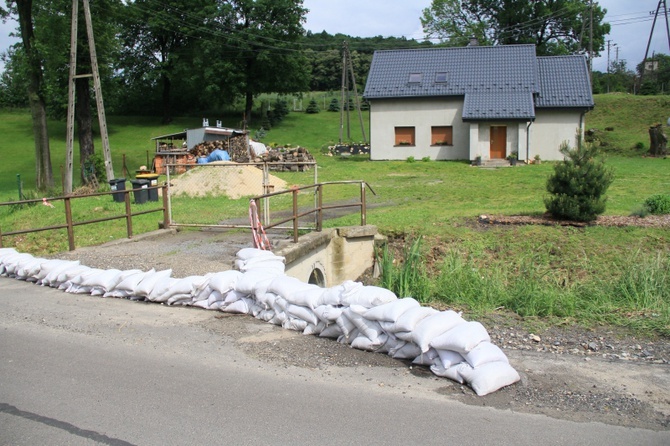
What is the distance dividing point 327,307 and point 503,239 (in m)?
9.43

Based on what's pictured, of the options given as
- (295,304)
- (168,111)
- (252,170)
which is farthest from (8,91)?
(295,304)

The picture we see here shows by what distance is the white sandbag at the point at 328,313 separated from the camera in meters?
6.39

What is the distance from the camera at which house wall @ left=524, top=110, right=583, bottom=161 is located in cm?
3362

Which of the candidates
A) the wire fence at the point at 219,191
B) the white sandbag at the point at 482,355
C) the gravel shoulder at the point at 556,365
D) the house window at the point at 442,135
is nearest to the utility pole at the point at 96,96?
the wire fence at the point at 219,191

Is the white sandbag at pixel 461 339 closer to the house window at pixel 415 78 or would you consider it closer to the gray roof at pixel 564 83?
the gray roof at pixel 564 83

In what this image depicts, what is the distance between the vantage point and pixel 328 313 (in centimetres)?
645

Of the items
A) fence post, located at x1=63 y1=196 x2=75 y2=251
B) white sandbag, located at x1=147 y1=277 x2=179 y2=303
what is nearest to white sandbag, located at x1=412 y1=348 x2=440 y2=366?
white sandbag, located at x1=147 y1=277 x2=179 y2=303

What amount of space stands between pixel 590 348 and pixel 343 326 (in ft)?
8.44

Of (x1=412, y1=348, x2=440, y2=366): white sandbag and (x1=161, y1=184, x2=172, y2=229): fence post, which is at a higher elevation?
(x1=161, y1=184, x2=172, y2=229): fence post

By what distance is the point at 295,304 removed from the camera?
6.84 metres

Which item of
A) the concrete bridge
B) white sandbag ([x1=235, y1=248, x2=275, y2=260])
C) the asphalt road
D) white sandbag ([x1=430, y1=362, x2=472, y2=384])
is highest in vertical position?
white sandbag ([x1=235, y1=248, x2=275, y2=260])

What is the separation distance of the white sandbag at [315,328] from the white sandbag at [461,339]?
1.47 meters

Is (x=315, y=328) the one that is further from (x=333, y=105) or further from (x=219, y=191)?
(x=333, y=105)

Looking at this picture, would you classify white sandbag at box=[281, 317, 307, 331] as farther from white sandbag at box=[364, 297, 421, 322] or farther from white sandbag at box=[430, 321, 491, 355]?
white sandbag at box=[430, 321, 491, 355]
